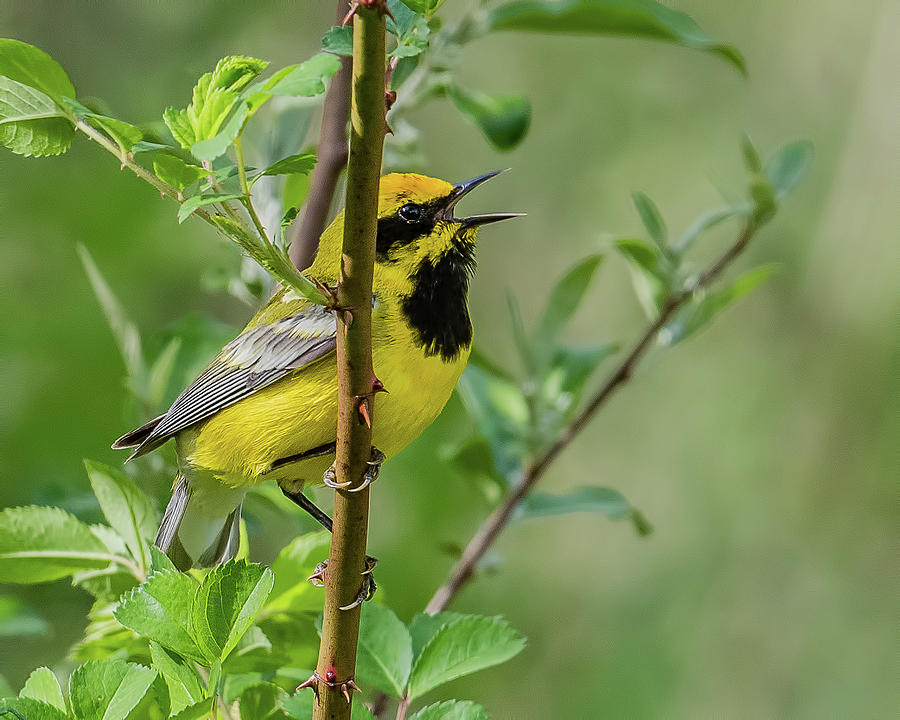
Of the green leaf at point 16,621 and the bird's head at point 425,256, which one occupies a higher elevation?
the bird's head at point 425,256

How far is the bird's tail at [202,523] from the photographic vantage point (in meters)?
2.81

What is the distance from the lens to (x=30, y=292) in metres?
3.95

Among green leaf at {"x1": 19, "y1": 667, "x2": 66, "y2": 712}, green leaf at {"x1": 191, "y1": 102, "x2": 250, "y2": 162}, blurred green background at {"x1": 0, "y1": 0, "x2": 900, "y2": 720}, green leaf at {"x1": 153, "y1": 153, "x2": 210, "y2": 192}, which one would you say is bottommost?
blurred green background at {"x1": 0, "y1": 0, "x2": 900, "y2": 720}

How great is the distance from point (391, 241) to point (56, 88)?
4.80 feet

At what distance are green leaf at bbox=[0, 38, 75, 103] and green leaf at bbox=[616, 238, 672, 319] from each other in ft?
5.79

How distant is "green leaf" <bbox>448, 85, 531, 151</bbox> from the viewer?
2570 millimetres

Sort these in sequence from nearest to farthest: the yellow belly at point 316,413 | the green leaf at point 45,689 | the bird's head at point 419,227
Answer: the green leaf at point 45,689 < the yellow belly at point 316,413 < the bird's head at point 419,227

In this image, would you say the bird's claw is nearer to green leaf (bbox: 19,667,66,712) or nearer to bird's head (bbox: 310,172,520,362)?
green leaf (bbox: 19,667,66,712)

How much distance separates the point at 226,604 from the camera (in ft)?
5.08

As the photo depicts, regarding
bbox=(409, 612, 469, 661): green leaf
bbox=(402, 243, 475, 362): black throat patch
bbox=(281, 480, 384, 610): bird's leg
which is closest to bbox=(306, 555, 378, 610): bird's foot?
bbox=(281, 480, 384, 610): bird's leg

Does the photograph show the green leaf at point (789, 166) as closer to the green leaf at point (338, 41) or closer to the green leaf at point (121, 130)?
the green leaf at point (338, 41)

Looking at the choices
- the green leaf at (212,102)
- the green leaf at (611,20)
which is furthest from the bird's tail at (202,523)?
the green leaf at (212,102)

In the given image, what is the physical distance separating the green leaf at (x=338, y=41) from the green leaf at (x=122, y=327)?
1427mm

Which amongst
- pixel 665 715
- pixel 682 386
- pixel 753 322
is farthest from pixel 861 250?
pixel 665 715
